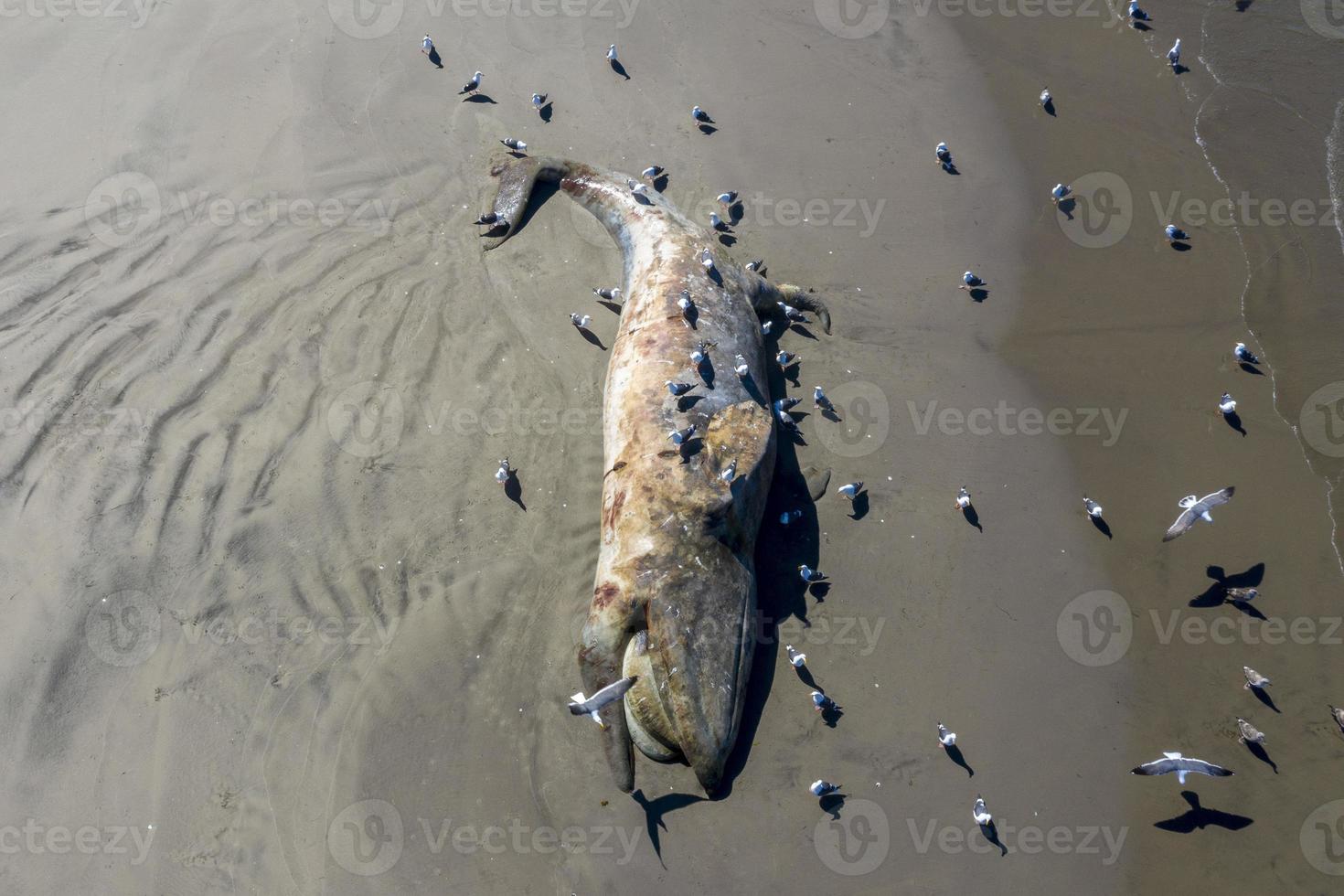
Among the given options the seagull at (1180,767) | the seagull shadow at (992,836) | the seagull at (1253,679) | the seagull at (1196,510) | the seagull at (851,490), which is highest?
the seagull at (851,490)

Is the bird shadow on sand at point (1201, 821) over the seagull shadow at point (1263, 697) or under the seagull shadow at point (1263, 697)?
under

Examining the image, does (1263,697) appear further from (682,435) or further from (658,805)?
(682,435)

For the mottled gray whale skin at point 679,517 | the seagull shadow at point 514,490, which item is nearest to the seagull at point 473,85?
the mottled gray whale skin at point 679,517

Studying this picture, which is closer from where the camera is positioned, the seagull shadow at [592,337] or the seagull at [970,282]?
the seagull shadow at [592,337]

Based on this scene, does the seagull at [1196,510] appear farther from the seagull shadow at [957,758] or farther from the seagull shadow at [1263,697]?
the seagull shadow at [957,758]

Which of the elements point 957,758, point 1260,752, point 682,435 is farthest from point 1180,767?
point 682,435

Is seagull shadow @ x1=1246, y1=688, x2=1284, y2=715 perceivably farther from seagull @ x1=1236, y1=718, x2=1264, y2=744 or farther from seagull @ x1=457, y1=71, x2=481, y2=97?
seagull @ x1=457, y1=71, x2=481, y2=97
